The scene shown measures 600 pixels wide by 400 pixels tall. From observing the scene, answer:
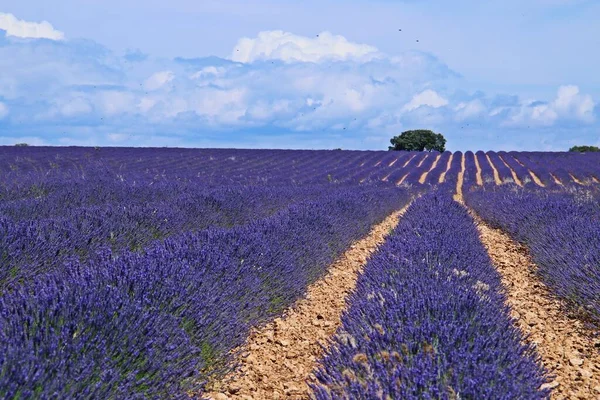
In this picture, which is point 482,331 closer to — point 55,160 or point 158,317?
point 158,317

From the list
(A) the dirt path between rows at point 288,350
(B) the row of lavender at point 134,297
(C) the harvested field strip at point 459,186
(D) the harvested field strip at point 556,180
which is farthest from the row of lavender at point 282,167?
(A) the dirt path between rows at point 288,350

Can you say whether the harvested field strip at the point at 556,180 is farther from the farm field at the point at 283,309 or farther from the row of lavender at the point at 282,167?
the farm field at the point at 283,309

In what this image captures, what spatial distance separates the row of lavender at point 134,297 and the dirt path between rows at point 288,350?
0.39 feet

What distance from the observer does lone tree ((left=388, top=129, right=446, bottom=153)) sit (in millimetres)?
47188

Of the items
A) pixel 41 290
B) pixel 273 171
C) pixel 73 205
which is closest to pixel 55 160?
pixel 273 171

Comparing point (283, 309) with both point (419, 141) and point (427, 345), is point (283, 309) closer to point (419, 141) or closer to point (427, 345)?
point (427, 345)

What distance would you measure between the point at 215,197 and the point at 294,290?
3788 millimetres

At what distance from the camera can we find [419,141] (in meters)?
47.2

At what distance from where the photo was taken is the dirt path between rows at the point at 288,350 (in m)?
3.09

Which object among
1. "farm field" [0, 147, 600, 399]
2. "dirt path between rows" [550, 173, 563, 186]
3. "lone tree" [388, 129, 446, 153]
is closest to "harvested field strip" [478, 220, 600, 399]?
"farm field" [0, 147, 600, 399]

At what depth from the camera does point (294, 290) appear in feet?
15.3

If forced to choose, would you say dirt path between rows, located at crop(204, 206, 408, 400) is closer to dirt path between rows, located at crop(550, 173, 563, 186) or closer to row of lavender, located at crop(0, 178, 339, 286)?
row of lavender, located at crop(0, 178, 339, 286)

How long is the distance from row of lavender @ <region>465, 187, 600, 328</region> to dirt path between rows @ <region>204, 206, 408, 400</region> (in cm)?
198

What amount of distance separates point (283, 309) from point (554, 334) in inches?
81.4
